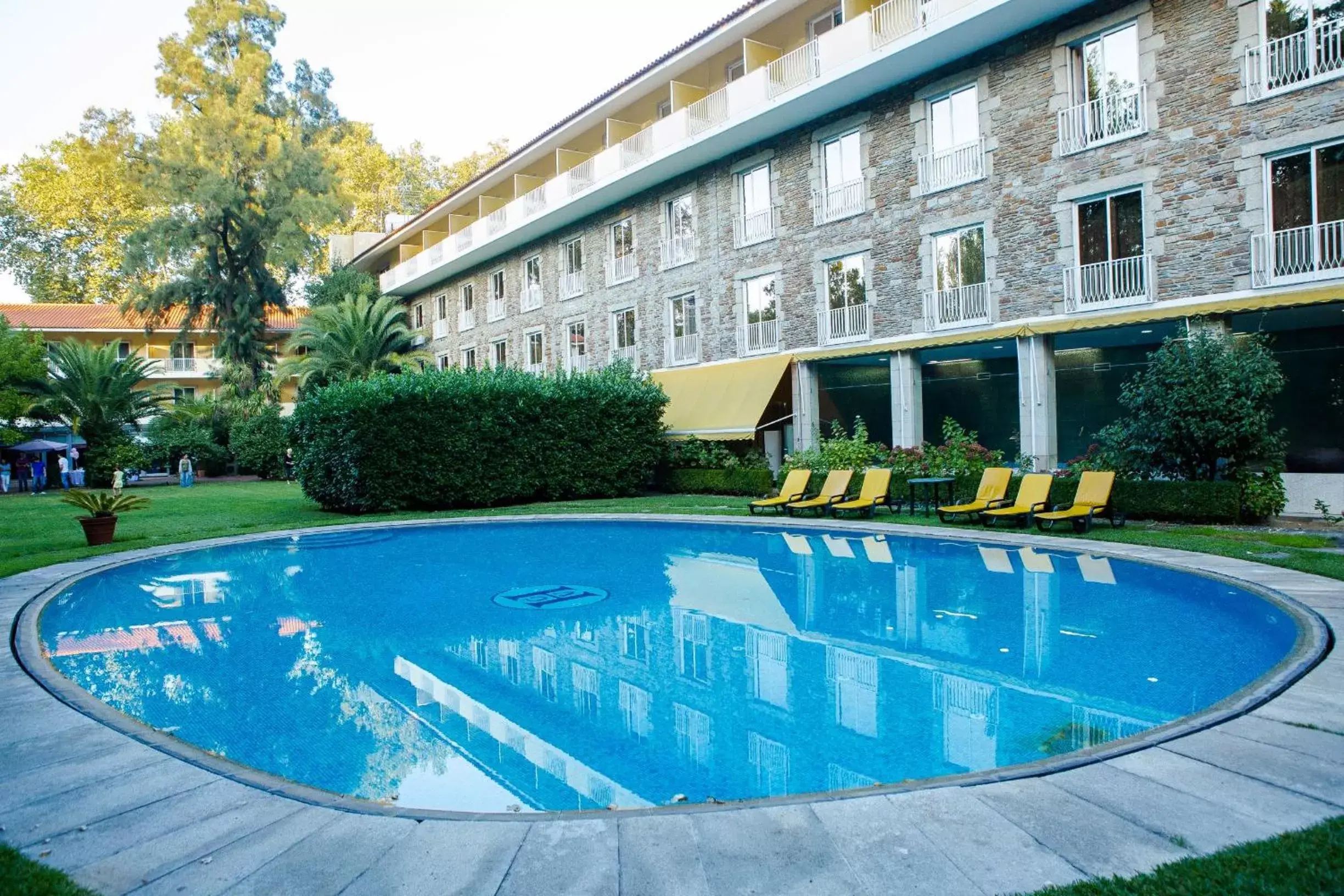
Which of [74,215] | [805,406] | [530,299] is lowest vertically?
[805,406]

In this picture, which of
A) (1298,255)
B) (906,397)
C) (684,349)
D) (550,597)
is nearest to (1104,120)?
(1298,255)

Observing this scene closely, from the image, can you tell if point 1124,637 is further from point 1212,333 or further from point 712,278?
point 712,278

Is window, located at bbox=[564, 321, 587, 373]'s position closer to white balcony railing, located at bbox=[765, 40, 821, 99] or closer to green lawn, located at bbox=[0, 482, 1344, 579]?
green lawn, located at bbox=[0, 482, 1344, 579]

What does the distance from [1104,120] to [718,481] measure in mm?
13017

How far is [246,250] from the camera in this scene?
40.8m

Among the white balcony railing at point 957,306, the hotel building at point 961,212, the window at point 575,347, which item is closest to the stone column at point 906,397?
the hotel building at point 961,212

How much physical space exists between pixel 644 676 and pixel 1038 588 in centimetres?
585

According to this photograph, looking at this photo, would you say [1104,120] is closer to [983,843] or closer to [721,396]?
[721,396]

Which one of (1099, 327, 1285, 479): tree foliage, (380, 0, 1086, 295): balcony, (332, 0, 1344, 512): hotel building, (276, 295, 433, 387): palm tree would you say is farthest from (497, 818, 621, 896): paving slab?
(276, 295, 433, 387): palm tree

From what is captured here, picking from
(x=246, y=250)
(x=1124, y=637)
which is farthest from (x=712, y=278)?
(x=246, y=250)

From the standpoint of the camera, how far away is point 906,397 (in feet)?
67.5

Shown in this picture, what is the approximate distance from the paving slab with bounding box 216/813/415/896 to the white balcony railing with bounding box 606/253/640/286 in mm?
25687

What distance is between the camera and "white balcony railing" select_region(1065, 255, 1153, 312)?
645 inches

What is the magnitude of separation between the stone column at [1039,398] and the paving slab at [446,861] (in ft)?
54.8
